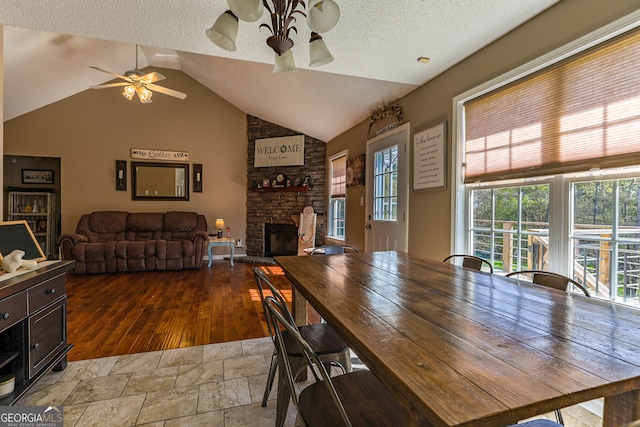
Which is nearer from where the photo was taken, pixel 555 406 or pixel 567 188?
pixel 555 406

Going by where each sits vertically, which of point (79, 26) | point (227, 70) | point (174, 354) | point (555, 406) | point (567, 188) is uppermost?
point (227, 70)

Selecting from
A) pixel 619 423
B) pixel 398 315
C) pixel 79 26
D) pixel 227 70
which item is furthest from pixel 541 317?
pixel 227 70

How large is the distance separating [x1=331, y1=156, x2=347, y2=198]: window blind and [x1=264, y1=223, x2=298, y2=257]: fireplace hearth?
1381mm

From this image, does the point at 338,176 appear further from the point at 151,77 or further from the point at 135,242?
the point at 135,242

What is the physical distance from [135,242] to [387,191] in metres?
4.24

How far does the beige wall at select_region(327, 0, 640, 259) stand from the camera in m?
1.69

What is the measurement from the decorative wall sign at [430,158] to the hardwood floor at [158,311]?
2008mm

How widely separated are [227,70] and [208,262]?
11.4ft

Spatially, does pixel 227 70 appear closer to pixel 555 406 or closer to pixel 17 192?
pixel 17 192

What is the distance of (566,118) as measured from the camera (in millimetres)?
1806

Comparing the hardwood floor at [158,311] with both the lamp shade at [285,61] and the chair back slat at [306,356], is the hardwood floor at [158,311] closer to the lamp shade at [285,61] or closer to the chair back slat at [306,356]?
the chair back slat at [306,356]

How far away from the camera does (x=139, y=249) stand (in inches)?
199

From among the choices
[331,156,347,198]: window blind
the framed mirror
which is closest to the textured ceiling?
[331,156,347,198]: window blind

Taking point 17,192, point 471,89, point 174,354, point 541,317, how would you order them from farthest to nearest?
point 17,192 < point 471,89 < point 174,354 < point 541,317
